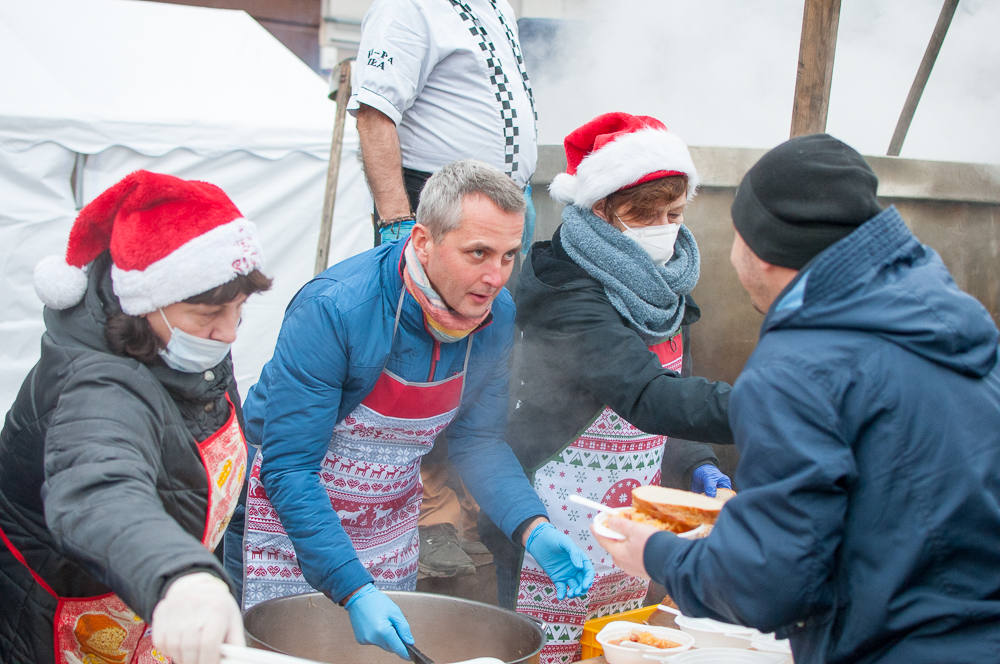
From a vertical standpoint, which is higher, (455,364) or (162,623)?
(455,364)

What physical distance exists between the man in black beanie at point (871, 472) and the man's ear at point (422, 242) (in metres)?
0.98

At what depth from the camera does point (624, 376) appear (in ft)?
7.04

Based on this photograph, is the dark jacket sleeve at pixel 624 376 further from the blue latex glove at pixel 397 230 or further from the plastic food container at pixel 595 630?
the blue latex glove at pixel 397 230

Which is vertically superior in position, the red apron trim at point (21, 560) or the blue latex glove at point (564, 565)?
the red apron trim at point (21, 560)

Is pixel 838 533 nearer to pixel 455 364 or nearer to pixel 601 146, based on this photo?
pixel 455 364

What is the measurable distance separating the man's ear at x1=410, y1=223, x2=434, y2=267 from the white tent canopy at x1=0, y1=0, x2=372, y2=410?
2.99 metres

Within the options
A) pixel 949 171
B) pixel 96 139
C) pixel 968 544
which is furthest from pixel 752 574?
pixel 96 139

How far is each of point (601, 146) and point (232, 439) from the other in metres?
1.43

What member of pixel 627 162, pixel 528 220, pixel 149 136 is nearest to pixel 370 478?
pixel 627 162

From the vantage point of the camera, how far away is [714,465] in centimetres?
264

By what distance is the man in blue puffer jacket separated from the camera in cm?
186

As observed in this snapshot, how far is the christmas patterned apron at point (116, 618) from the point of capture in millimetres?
1647

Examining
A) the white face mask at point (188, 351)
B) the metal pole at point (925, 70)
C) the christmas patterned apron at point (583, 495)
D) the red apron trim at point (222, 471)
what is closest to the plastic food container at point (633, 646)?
the christmas patterned apron at point (583, 495)

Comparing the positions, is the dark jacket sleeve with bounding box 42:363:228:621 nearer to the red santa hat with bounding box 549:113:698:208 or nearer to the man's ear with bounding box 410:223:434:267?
the man's ear with bounding box 410:223:434:267
